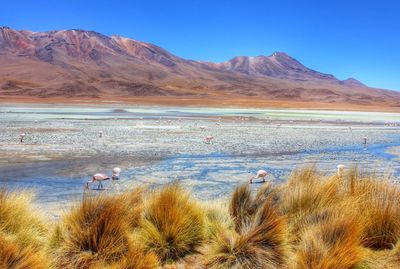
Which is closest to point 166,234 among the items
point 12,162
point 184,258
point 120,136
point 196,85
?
point 184,258

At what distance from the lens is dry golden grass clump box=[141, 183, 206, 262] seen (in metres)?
4.75

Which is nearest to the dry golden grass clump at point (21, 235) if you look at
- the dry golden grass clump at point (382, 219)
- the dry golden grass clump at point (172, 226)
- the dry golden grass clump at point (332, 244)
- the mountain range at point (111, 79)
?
the dry golden grass clump at point (172, 226)

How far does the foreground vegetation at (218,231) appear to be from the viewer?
4184 mm

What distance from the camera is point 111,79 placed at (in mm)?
122250

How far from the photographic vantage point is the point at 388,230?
4.79 m

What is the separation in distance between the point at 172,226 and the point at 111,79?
120342mm

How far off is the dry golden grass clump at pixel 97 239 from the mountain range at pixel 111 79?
7708 centimetres

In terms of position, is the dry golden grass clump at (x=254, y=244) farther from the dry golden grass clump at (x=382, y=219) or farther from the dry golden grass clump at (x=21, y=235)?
the dry golden grass clump at (x=21, y=235)

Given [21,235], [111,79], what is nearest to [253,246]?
[21,235]

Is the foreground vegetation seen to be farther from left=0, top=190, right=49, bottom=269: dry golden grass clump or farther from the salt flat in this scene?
the salt flat

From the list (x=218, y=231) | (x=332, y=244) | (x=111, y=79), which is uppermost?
(x=111, y=79)

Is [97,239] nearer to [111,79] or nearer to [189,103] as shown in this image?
[189,103]

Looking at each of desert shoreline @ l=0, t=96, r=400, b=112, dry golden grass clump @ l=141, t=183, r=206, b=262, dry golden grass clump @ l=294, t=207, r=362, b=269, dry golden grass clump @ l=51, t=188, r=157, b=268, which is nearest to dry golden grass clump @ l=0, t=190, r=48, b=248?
dry golden grass clump @ l=51, t=188, r=157, b=268

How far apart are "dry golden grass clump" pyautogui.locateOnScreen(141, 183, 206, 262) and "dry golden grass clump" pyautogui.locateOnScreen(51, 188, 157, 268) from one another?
0.19m
